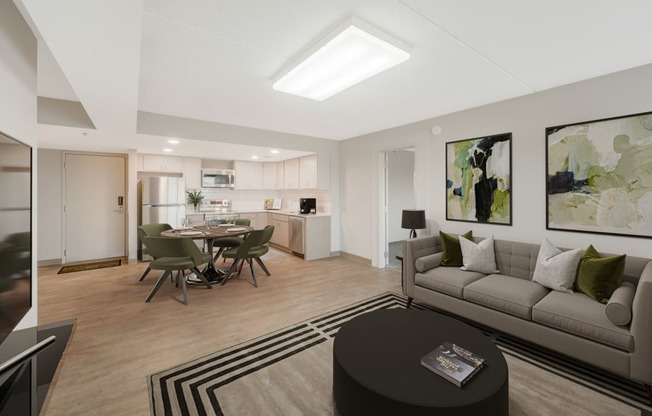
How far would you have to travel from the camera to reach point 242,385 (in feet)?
6.38

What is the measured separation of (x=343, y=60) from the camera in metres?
2.23

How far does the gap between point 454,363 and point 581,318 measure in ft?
4.25

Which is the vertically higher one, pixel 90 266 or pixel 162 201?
pixel 162 201

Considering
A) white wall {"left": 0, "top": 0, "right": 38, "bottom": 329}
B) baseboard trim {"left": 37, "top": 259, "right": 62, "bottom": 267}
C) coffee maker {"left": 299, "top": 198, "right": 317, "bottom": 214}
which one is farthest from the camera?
coffee maker {"left": 299, "top": 198, "right": 317, "bottom": 214}

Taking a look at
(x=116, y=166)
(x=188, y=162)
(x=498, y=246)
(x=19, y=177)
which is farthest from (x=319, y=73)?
(x=116, y=166)

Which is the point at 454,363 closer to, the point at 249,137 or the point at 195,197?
the point at 249,137

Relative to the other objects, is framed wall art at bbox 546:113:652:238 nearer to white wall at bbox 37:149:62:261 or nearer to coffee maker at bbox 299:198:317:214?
→ coffee maker at bbox 299:198:317:214

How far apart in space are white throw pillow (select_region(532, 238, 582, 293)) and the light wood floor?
68.4 inches

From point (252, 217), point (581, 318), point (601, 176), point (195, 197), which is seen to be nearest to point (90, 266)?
point (195, 197)

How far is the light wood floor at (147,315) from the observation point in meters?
1.92

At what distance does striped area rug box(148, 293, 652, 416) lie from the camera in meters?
1.74

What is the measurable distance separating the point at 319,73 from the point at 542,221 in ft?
9.54

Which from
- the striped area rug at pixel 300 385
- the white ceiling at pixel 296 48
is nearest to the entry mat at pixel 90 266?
the white ceiling at pixel 296 48

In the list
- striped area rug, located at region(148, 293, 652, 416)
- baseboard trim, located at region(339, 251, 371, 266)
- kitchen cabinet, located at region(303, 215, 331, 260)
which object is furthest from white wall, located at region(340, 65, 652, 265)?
striped area rug, located at region(148, 293, 652, 416)
